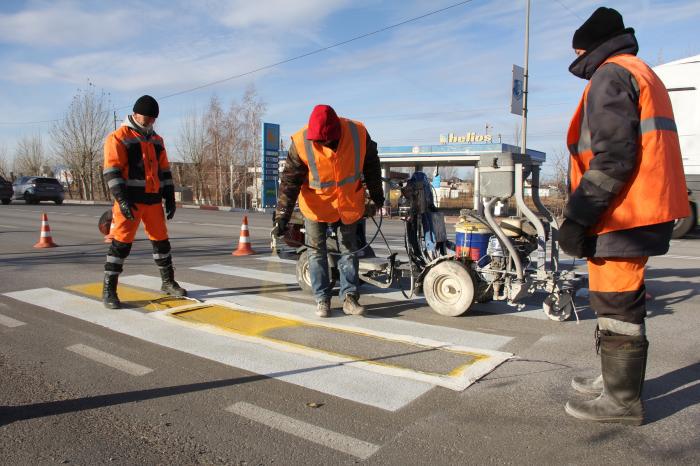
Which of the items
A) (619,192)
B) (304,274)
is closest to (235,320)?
(304,274)

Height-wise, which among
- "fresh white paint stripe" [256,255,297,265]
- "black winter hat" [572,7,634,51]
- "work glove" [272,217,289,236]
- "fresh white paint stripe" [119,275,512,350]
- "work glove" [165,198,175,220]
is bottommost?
"fresh white paint stripe" [119,275,512,350]

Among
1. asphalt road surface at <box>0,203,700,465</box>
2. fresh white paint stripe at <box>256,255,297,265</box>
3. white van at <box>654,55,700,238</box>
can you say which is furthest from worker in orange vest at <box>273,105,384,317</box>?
white van at <box>654,55,700,238</box>

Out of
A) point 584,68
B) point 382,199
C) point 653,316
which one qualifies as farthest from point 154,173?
point 653,316

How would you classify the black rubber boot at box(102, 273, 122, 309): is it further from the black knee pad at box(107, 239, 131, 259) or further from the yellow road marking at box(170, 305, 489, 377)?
the yellow road marking at box(170, 305, 489, 377)

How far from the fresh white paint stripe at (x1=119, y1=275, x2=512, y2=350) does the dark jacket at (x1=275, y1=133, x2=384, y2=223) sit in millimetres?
991

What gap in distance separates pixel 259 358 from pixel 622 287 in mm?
2500

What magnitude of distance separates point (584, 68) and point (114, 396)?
11.1 feet

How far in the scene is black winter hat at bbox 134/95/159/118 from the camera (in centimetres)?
550

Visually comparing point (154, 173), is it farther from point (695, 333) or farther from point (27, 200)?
point (27, 200)

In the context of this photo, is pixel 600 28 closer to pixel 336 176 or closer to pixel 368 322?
pixel 336 176

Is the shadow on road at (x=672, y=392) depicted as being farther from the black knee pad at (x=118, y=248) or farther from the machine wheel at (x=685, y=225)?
the machine wheel at (x=685, y=225)

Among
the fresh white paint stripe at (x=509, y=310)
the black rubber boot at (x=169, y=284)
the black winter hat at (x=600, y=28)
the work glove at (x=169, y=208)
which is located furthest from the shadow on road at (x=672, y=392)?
the work glove at (x=169, y=208)

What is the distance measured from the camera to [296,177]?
5.12 m

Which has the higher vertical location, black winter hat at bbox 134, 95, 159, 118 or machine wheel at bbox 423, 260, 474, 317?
black winter hat at bbox 134, 95, 159, 118
